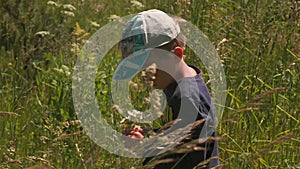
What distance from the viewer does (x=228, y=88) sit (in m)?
3.77

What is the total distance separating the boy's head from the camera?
2686mm

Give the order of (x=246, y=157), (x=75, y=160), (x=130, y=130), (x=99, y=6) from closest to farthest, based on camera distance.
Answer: (x=246, y=157) → (x=130, y=130) → (x=75, y=160) → (x=99, y=6)

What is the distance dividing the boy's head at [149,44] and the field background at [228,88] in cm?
26

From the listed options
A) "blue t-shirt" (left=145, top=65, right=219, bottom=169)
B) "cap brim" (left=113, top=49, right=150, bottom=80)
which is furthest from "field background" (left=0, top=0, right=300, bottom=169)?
"cap brim" (left=113, top=49, right=150, bottom=80)

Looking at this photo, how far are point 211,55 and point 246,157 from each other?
1.52 metres

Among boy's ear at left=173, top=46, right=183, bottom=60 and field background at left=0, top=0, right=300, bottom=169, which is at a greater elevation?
boy's ear at left=173, top=46, right=183, bottom=60

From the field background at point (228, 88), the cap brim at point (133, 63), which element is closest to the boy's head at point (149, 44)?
the cap brim at point (133, 63)

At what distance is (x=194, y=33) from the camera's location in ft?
12.8

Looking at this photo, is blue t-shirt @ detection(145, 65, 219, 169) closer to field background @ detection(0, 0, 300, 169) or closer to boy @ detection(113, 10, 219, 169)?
boy @ detection(113, 10, 219, 169)

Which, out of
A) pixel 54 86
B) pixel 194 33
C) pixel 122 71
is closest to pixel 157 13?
pixel 122 71

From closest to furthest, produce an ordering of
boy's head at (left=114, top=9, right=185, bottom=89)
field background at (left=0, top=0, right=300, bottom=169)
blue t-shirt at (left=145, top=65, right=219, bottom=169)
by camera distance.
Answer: blue t-shirt at (left=145, top=65, right=219, bottom=169)
boy's head at (left=114, top=9, right=185, bottom=89)
field background at (left=0, top=0, right=300, bottom=169)

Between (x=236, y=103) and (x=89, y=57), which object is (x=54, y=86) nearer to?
(x=89, y=57)

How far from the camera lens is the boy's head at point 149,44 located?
2686 mm

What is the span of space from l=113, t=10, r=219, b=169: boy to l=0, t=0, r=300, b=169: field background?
0.18 meters
